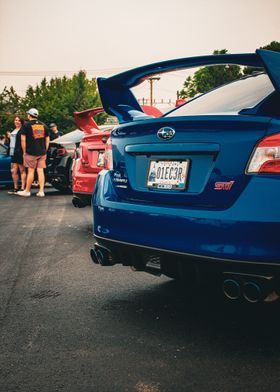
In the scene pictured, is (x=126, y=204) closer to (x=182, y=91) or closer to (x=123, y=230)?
(x=123, y=230)

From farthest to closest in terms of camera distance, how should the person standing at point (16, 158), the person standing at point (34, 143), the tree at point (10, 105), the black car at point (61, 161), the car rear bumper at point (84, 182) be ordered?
the tree at point (10, 105)
the person standing at point (16, 158)
the black car at point (61, 161)
the person standing at point (34, 143)
the car rear bumper at point (84, 182)

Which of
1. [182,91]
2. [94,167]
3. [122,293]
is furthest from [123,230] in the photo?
[182,91]

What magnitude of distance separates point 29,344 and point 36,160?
9.25m

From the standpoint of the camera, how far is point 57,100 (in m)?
98.4

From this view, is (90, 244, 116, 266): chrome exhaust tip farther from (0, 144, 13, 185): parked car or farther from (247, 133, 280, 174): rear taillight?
(0, 144, 13, 185): parked car

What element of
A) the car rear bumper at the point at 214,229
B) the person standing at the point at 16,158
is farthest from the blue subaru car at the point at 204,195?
the person standing at the point at 16,158

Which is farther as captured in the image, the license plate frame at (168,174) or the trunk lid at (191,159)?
the license plate frame at (168,174)

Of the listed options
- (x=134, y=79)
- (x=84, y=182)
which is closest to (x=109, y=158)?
(x=134, y=79)

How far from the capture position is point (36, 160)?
11.9 metres

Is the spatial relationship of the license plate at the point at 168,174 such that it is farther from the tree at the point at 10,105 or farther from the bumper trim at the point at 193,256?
the tree at the point at 10,105

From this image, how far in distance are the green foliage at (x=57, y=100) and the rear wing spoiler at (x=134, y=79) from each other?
8404 centimetres

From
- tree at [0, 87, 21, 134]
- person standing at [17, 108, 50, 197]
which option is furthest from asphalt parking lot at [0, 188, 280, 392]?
tree at [0, 87, 21, 134]

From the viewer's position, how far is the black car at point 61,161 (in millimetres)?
12219

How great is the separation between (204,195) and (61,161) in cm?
976
